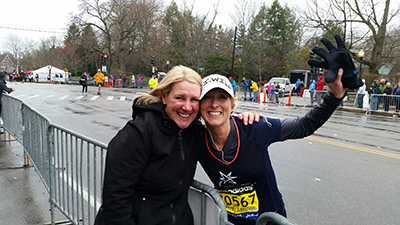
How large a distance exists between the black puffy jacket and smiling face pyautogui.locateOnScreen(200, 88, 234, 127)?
196 mm

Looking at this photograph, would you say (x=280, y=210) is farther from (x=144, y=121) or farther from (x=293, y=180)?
(x=293, y=180)

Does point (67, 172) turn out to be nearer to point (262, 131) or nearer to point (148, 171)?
point (148, 171)

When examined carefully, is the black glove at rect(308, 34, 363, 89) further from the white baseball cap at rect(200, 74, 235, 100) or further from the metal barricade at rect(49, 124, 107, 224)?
the metal barricade at rect(49, 124, 107, 224)

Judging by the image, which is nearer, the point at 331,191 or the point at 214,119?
the point at 214,119

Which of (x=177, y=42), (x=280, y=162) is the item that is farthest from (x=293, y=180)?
(x=177, y=42)

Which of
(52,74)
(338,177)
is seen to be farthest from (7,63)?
(338,177)

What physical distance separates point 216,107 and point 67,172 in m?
2.31

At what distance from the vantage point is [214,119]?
2.16m

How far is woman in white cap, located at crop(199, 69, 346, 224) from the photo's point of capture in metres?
2.16

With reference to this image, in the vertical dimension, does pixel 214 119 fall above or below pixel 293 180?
above

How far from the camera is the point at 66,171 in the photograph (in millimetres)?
3738

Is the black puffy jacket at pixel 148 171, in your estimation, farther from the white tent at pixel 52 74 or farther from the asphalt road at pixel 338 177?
the white tent at pixel 52 74

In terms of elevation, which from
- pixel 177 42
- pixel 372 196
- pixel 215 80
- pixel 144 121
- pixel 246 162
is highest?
pixel 177 42

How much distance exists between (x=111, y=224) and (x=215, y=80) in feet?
3.75
